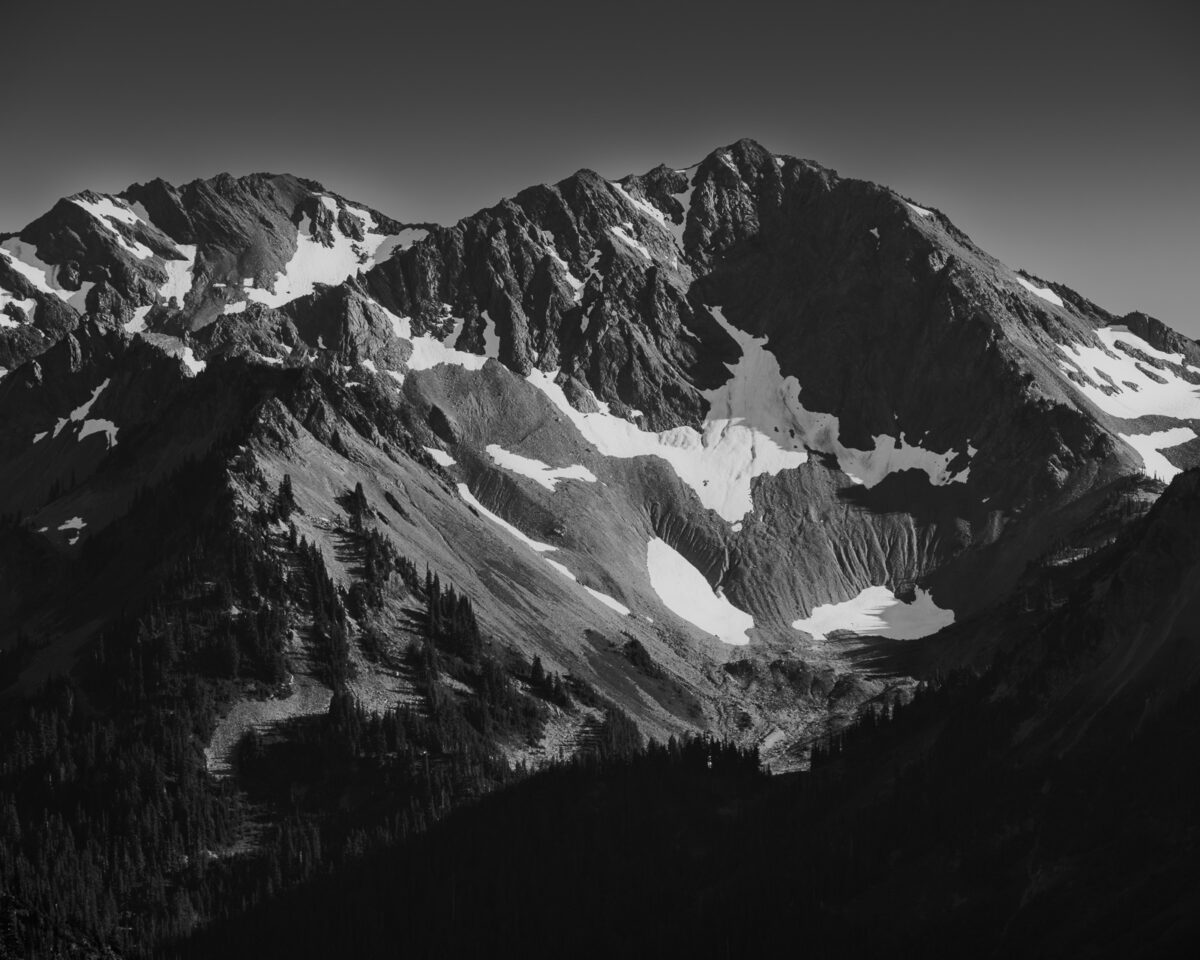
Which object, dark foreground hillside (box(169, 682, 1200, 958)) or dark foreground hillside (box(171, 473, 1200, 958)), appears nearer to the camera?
dark foreground hillside (box(169, 682, 1200, 958))

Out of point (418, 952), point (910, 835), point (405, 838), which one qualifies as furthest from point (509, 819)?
point (910, 835)

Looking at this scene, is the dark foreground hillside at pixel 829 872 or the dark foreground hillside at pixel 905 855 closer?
the dark foreground hillside at pixel 829 872

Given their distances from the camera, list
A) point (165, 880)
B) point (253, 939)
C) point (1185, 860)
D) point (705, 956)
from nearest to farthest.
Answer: point (1185, 860), point (705, 956), point (253, 939), point (165, 880)

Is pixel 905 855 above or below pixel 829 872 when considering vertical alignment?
above

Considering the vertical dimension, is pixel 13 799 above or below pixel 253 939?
above

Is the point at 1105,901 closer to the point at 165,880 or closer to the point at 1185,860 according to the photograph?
the point at 1185,860

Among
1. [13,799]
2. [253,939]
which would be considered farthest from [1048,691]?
[13,799]

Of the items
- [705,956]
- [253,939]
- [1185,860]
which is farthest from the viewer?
[253,939]

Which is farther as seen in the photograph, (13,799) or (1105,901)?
(13,799)

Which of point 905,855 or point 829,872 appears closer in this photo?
point 905,855
